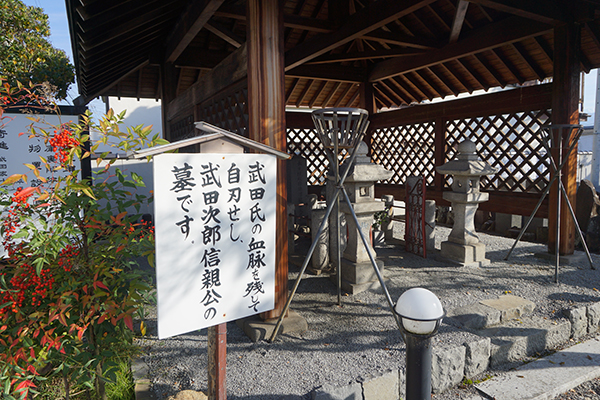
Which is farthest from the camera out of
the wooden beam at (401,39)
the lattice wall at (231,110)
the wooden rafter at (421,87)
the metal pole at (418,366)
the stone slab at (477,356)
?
the wooden rafter at (421,87)

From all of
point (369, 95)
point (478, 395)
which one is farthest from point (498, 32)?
point (478, 395)

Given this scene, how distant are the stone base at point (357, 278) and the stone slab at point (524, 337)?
1.21 m

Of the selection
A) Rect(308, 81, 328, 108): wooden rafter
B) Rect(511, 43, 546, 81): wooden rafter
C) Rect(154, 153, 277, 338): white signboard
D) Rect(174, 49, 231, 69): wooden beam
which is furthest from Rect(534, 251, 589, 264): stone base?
Rect(308, 81, 328, 108): wooden rafter

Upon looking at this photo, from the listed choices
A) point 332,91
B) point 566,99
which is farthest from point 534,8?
point 332,91

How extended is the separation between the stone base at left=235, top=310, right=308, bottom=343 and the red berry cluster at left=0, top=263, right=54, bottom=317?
4.87 ft

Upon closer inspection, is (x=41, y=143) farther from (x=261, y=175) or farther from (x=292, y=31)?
(x=292, y=31)

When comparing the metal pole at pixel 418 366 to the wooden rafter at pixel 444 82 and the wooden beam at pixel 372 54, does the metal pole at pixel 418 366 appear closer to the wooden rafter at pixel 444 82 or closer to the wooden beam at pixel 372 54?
the wooden beam at pixel 372 54

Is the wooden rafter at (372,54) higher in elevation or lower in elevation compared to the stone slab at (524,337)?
higher

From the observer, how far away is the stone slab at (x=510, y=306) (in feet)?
10.4

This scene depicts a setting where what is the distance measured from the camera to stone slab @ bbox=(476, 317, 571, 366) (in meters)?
2.73

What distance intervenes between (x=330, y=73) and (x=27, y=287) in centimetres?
722

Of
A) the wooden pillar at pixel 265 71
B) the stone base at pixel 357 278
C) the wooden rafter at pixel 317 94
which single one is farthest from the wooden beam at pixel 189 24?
the wooden rafter at pixel 317 94

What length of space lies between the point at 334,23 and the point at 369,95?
3.41 m

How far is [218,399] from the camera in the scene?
5.75 ft
